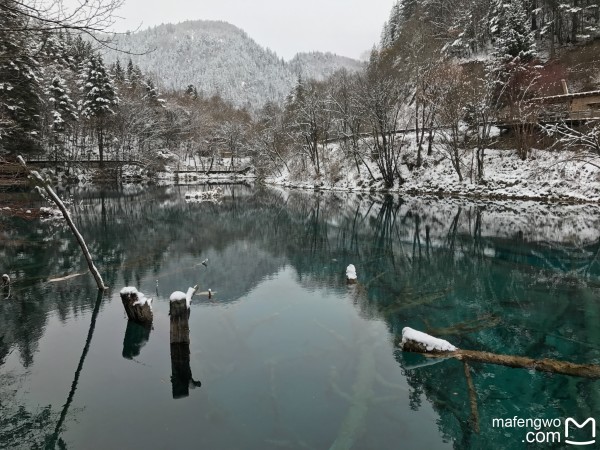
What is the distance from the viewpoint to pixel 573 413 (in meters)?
7.05

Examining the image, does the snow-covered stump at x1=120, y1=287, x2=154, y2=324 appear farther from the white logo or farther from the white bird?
the white logo

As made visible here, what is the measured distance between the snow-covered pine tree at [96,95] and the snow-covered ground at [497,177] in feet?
117

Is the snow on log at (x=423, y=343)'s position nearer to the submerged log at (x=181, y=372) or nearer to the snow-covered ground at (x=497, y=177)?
the submerged log at (x=181, y=372)

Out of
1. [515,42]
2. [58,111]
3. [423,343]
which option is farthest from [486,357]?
[58,111]

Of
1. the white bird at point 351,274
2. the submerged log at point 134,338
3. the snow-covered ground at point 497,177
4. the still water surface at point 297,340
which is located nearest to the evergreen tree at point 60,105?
the snow-covered ground at point 497,177

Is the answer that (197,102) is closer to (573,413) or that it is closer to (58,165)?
(58,165)

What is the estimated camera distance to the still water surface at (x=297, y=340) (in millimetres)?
6965

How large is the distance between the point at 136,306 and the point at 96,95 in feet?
197

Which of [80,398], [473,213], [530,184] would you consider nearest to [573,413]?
[80,398]

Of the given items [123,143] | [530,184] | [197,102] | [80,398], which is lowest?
[80,398]

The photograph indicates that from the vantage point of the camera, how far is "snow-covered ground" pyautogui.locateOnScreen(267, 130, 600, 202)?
32.3 meters

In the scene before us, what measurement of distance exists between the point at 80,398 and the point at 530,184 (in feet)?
124

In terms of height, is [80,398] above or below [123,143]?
below

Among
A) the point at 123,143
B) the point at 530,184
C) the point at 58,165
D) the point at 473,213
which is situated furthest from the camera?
the point at 123,143
